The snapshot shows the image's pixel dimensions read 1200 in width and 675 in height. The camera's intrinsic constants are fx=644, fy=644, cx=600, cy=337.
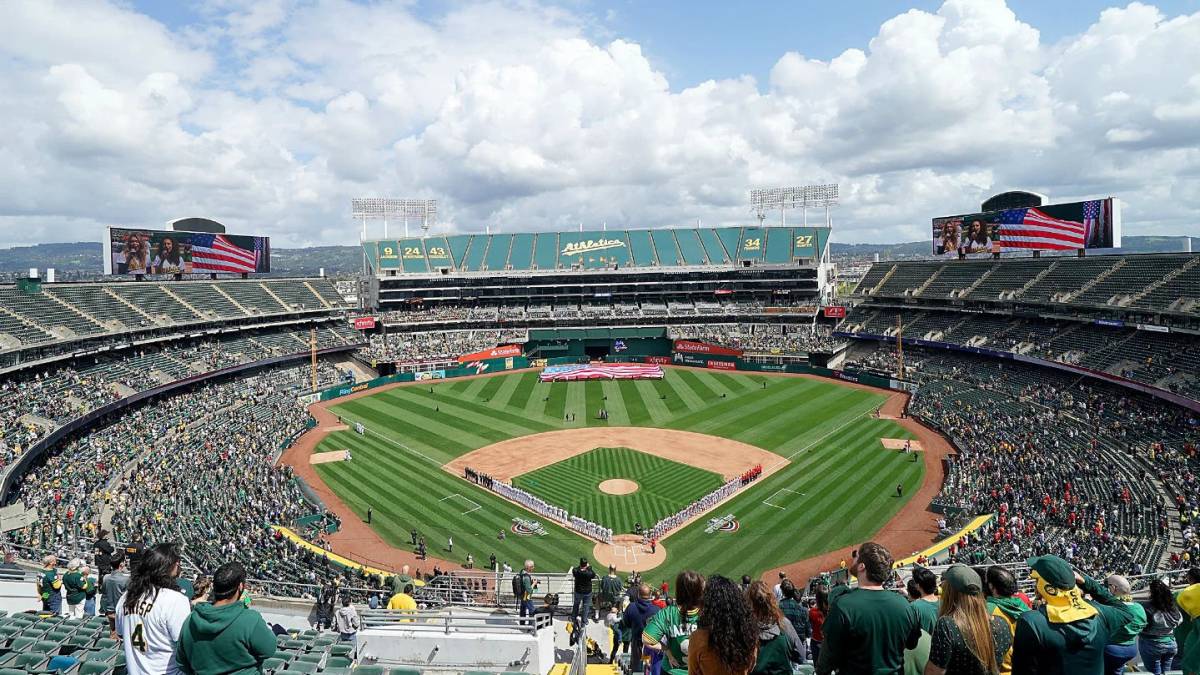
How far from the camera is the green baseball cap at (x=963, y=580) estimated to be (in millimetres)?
4613

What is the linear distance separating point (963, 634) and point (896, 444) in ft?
130

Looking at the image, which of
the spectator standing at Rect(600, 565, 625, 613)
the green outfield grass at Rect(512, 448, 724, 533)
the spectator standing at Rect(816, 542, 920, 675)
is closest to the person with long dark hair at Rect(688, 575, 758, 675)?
the spectator standing at Rect(816, 542, 920, 675)

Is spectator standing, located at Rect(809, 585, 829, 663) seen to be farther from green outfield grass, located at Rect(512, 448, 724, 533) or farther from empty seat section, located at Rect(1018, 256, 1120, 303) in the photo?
empty seat section, located at Rect(1018, 256, 1120, 303)

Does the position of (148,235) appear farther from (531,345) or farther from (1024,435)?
(1024,435)

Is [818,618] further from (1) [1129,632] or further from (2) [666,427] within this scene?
(2) [666,427]

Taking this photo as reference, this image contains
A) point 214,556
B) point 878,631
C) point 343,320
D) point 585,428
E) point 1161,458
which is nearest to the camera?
point 878,631

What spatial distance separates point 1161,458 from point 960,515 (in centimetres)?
1103

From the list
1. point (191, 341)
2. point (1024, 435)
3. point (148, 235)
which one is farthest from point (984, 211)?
point (148, 235)

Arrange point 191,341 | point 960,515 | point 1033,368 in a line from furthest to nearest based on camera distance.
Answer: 1. point 191,341
2. point 1033,368
3. point 960,515

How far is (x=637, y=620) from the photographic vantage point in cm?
912

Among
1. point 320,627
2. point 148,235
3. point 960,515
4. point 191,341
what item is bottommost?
point 960,515

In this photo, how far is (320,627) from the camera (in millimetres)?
14797

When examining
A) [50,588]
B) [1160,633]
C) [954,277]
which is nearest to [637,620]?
[1160,633]

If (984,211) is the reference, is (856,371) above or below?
below
